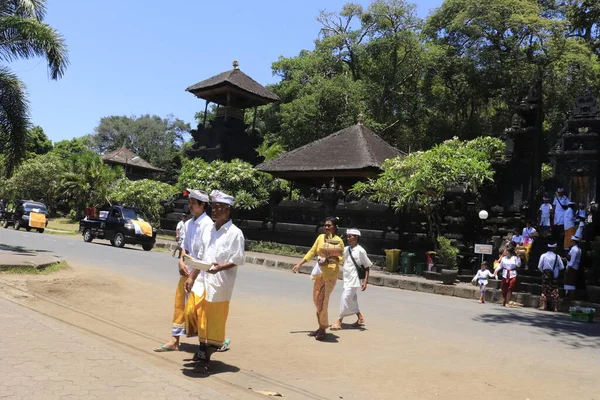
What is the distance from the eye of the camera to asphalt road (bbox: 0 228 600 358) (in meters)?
8.49

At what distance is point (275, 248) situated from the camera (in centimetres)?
2406

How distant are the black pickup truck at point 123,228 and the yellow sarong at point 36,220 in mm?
8550

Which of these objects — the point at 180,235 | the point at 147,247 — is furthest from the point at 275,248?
the point at 180,235

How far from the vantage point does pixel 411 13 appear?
125ft

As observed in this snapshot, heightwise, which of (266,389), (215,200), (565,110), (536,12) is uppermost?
(536,12)

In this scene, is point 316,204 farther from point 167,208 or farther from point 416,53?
point 416,53

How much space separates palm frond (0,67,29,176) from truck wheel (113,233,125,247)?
6737 mm

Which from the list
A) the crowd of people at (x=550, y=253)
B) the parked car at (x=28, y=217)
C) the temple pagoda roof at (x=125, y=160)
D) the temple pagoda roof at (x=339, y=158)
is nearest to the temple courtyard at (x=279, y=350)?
the crowd of people at (x=550, y=253)

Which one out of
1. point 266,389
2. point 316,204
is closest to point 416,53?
point 316,204

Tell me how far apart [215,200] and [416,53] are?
3478cm

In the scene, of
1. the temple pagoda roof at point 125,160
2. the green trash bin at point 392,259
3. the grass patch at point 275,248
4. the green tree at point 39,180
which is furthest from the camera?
the temple pagoda roof at point 125,160

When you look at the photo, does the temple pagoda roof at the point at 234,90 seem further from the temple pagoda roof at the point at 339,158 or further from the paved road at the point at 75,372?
the paved road at the point at 75,372

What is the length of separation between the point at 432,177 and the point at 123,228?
13.3m

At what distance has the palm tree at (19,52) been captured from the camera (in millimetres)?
15273
